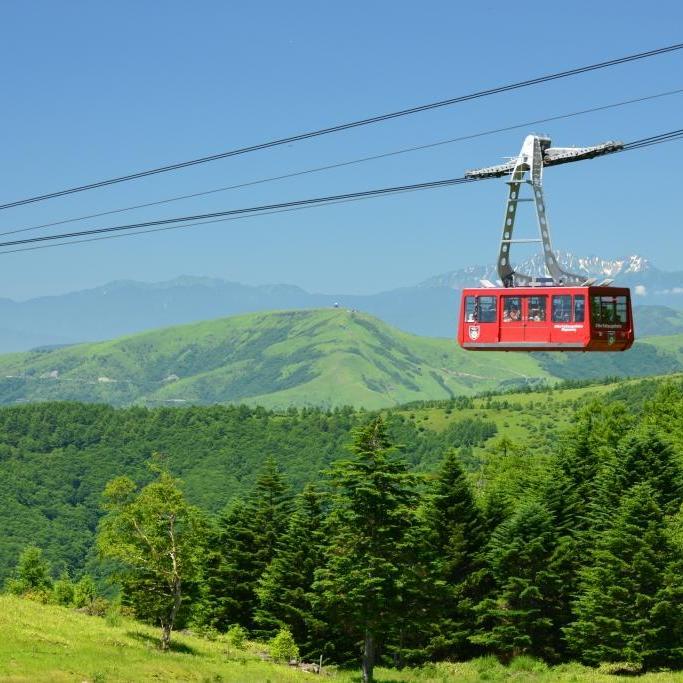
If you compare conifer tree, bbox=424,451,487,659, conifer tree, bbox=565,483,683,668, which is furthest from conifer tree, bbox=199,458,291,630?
conifer tree, bbox=565,483,683,668

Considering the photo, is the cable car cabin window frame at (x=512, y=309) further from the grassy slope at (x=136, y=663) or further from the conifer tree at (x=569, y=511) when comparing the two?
the conifer tree at (x=569, y=511)

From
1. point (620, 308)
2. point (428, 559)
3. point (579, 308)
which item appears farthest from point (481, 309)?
point (428, 559)

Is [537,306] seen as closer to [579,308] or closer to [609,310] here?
[579,308]

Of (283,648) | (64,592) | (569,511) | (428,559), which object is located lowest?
(64,592)

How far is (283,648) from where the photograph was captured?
78.6 m

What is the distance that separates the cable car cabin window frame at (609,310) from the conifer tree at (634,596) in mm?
24653

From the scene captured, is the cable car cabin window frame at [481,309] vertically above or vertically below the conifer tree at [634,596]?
above

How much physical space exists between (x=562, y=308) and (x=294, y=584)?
4433cm

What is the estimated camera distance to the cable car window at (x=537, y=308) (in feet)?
169

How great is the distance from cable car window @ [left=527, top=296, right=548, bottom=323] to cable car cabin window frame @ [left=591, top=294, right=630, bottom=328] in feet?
7.55

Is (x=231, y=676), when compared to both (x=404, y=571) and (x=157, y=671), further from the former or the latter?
(x=404, y=571)

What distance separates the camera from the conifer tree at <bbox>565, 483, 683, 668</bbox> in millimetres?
69688

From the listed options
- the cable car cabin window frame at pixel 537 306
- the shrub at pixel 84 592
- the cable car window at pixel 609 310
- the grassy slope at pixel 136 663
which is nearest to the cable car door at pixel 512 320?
the cable car cabin window frame at pixel 537 306

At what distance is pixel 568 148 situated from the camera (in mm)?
45469
